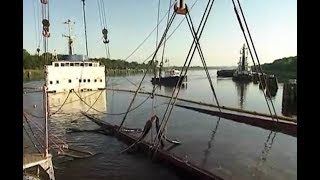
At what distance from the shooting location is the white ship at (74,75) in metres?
53.3

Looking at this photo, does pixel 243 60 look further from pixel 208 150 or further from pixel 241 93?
pixel 208 150

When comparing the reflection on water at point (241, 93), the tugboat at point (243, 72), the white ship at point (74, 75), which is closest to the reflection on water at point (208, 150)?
the reflection on water at point (241, 93)

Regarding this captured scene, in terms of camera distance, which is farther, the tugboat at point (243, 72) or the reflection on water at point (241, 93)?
the tugboat at point (243, 72)

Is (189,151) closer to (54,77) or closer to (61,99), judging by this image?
(61,99)

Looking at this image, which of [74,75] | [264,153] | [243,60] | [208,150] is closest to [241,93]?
[74,75]

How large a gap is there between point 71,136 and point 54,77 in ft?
104

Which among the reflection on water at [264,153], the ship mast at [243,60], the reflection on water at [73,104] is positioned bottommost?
the reflection on water at [264,153]

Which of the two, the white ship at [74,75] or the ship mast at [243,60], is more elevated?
the ship mast at [243,60]

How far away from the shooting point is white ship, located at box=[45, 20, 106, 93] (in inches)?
2097

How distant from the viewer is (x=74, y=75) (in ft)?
182

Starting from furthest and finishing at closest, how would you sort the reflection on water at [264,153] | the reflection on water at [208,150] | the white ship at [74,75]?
the white ship at [74,75]
the reflection on water at [208,150]
the reflection on water at [264,153]

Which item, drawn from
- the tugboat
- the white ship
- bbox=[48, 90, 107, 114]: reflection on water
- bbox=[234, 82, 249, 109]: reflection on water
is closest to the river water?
bbox=[48, 90, 107, 114]: reflection on water

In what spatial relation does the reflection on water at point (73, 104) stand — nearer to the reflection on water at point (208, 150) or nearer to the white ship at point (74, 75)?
the white ship at point (74, 75)
